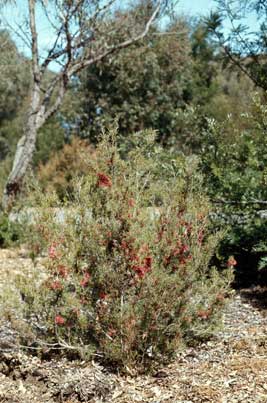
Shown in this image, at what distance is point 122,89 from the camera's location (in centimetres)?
1474

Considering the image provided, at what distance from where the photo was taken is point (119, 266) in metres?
3.00

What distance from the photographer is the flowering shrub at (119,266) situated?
9.75 ft

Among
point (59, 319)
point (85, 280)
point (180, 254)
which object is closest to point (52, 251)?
point (85, 280)

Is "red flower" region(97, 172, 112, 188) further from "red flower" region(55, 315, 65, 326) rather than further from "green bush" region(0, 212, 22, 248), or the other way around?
"green bush" region(0, 212, 22, 248)

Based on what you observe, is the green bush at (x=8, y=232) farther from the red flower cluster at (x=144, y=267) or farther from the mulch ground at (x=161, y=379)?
the red flower cluster at (x=144, y=267)

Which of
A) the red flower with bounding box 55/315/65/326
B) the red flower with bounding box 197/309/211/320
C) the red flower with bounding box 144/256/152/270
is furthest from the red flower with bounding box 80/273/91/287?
the red flower with bounding box 197/309/211/320

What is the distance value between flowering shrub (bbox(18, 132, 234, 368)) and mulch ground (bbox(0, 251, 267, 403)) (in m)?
0.13

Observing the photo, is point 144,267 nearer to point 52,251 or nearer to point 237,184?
point 52,251

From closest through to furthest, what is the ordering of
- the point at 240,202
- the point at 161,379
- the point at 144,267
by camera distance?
the point at 144,267
the point at 161,379
the point at 240,202

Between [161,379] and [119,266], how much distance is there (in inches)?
27.2

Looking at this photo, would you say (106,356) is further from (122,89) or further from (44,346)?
(122,89)

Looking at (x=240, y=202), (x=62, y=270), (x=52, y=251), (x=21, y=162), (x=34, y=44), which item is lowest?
(x=62, y=270)

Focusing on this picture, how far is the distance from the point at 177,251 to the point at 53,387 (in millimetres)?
1013

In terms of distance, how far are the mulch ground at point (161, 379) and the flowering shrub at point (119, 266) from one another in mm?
128
